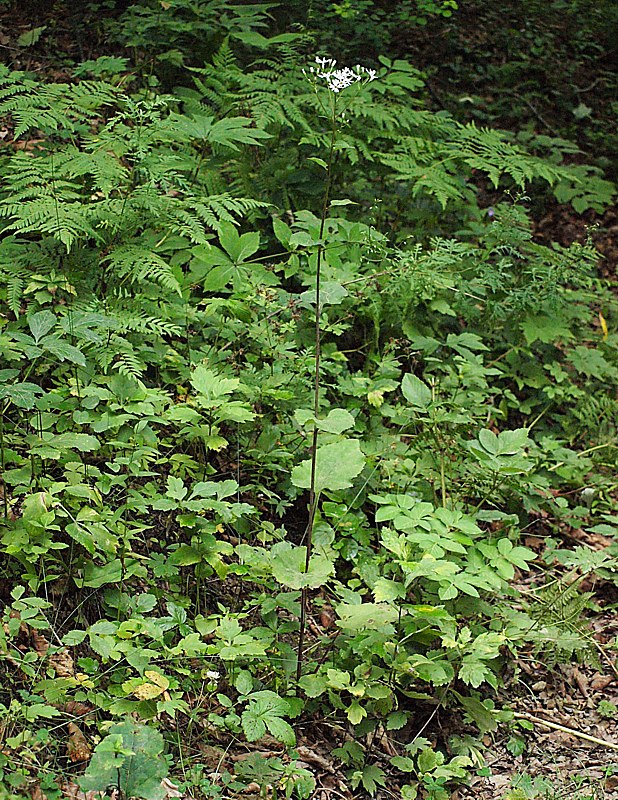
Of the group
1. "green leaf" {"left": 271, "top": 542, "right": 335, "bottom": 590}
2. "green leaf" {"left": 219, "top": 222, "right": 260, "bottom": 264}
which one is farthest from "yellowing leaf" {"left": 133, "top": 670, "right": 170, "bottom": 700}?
"green leaf" {"left": 219, "top": 222, "right": 260, "bottom": 264}

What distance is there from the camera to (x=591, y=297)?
187 inches

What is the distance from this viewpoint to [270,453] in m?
3.27

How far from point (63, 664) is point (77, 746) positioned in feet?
1.04

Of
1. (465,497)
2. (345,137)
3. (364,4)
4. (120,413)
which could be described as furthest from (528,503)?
(364,4)

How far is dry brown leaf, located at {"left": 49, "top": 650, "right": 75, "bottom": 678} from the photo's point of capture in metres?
2.41

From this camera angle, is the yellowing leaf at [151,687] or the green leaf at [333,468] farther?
the green leaf at [333,468]

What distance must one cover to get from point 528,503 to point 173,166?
7.08 ft

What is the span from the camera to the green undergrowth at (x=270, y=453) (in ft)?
7.97

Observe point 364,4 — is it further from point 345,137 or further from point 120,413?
point 120,413

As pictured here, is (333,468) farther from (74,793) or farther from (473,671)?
(74,793)

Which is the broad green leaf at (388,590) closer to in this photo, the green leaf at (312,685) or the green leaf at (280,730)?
the green leaf at (312,685)

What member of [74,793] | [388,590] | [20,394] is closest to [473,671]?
[388,590]

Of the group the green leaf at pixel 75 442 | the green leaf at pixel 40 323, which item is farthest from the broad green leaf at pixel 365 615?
the green leaf at pixel 40 323

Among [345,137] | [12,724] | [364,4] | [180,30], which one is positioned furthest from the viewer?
[364,4]
